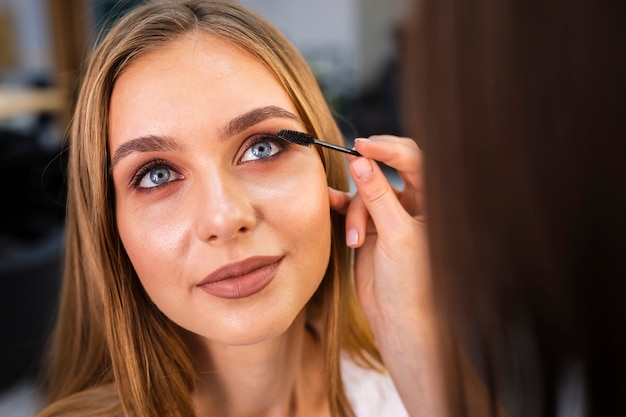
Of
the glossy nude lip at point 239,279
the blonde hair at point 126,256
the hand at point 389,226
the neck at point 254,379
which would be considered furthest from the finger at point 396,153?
the neck at point 254,379

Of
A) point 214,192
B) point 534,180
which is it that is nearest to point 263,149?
point 214,192

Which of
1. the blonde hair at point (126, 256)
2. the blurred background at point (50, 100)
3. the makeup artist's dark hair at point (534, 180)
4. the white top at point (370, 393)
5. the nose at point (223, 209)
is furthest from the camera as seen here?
the blurred background at point (50, 100)

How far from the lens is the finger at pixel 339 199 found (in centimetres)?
103

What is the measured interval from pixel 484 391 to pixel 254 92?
507mm

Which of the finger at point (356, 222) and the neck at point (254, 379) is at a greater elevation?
the finger at point (356, 222)

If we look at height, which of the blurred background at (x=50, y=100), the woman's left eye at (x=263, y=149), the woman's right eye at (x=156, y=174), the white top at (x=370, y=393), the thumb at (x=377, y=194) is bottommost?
the white top at (x=370, y=393)

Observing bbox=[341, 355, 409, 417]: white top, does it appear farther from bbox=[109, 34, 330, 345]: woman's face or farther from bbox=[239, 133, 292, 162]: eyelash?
bbox=[239, 133, 292, 162]: eyelash

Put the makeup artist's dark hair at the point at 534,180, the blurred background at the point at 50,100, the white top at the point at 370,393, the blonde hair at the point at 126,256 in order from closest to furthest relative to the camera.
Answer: the makeup artist's dark hair at the point at 534,180
the blonde hair at the point at 126,256
the white top at the point at 370,393
the blurred background at the point at 50,100

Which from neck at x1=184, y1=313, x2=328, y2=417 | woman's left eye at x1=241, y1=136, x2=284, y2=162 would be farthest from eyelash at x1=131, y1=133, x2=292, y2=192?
neck at x1=184, y1=313, x2=328, y2=417

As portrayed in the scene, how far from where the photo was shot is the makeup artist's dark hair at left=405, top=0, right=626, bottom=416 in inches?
19.7

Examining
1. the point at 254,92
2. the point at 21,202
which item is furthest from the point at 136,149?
the point at 21,202

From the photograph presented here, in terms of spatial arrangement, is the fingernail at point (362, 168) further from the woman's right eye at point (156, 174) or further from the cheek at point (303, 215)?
the woman's right eye at point (156, 174)

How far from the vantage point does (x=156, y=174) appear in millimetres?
922

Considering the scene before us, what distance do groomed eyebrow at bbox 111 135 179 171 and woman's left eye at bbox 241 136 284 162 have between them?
0.34 ft
